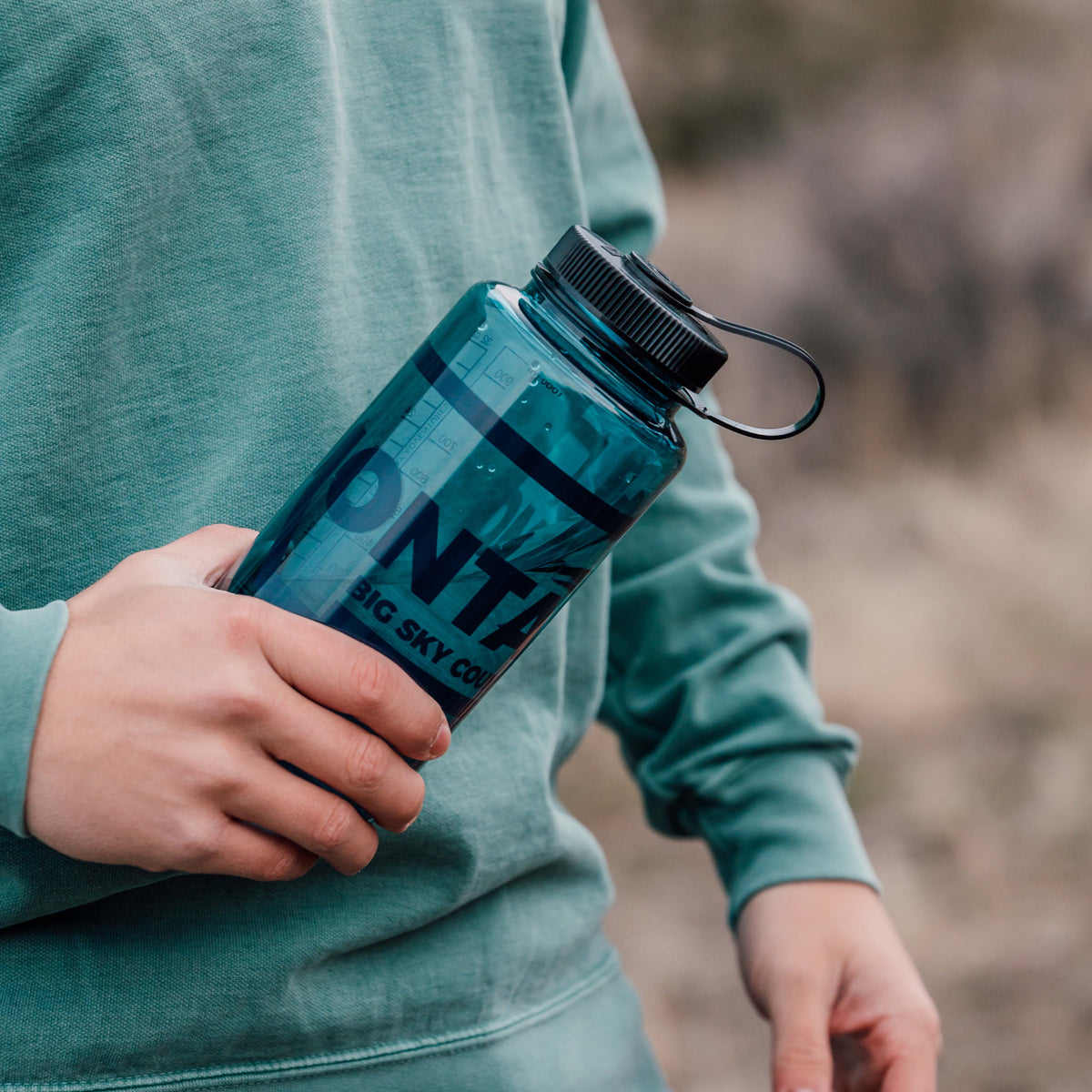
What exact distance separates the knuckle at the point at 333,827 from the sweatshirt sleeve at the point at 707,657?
0.41m

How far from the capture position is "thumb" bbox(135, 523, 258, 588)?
0.48 meters

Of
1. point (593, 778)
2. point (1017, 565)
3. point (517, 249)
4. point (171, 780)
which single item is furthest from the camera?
point (1017, 565)

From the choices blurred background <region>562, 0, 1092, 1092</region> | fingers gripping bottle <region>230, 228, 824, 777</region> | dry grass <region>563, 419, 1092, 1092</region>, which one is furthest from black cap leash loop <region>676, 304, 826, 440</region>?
blurred background <region>562, 0, 1092, 1092</region>

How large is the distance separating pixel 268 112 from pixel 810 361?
30 centimetres

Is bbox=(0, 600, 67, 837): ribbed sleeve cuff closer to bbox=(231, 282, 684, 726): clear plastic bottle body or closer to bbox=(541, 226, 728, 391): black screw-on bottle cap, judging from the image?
bbox=(231, 282, 684, 726): clear plastic bottle body

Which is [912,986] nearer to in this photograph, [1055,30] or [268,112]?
[268,112]

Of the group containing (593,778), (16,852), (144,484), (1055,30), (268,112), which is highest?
(268,112)

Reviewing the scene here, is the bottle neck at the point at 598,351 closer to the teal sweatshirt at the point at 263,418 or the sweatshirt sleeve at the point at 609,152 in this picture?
the teal sweatshirt at the point at 263,418

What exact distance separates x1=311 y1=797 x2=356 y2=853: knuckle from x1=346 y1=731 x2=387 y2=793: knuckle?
0.01m

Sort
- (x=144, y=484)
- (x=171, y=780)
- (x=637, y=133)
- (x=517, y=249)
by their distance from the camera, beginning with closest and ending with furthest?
1. (x=171, y=780)
2. (x=144, y=484)
3. (x=517, y=249)
4. (x=637, y=133)

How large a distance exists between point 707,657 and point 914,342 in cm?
256

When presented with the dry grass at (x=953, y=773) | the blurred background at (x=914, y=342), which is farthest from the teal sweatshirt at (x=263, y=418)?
the blurred background at (x=914, y=342)

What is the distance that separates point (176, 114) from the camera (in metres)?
0.53

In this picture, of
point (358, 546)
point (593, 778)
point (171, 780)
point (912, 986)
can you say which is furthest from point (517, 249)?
point (593, 778)
